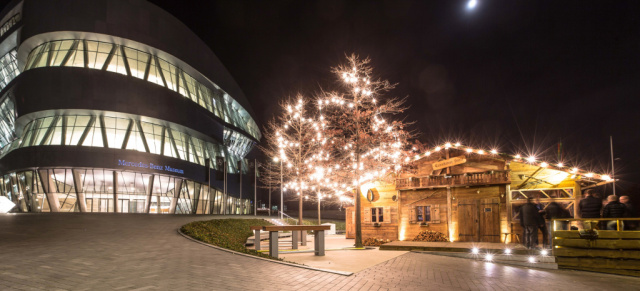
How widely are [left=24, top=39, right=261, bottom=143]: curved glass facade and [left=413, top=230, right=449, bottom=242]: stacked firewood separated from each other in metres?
36.8

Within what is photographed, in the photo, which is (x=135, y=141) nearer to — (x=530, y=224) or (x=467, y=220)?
(x=467, y=220)

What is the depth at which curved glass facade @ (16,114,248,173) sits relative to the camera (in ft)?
129

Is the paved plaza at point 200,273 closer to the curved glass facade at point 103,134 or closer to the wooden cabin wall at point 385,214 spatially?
the wooden cabin wall at point 385,214

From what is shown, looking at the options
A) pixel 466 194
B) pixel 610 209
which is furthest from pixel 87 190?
pixel 610 209

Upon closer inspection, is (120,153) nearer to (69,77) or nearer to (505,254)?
(69,77)

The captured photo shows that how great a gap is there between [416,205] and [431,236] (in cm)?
194

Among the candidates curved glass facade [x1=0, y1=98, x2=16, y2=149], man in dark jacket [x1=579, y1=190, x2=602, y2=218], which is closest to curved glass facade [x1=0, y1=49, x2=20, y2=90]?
curved glass facade [x1=0, y1=98, x2=16, y2=149]

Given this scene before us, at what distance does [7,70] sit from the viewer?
167 feet

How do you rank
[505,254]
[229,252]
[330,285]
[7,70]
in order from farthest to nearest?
[7,70]
[505,254]
[229,252]
[330,285]

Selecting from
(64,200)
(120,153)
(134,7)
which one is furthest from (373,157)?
(134,7)

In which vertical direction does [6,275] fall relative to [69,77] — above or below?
below

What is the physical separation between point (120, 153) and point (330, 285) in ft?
128

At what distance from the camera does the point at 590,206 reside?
1224 centimetres

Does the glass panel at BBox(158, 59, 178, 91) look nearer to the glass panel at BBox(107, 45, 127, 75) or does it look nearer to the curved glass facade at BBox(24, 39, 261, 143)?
the curved glass facade at BBox(24, 39, 261, 143)
